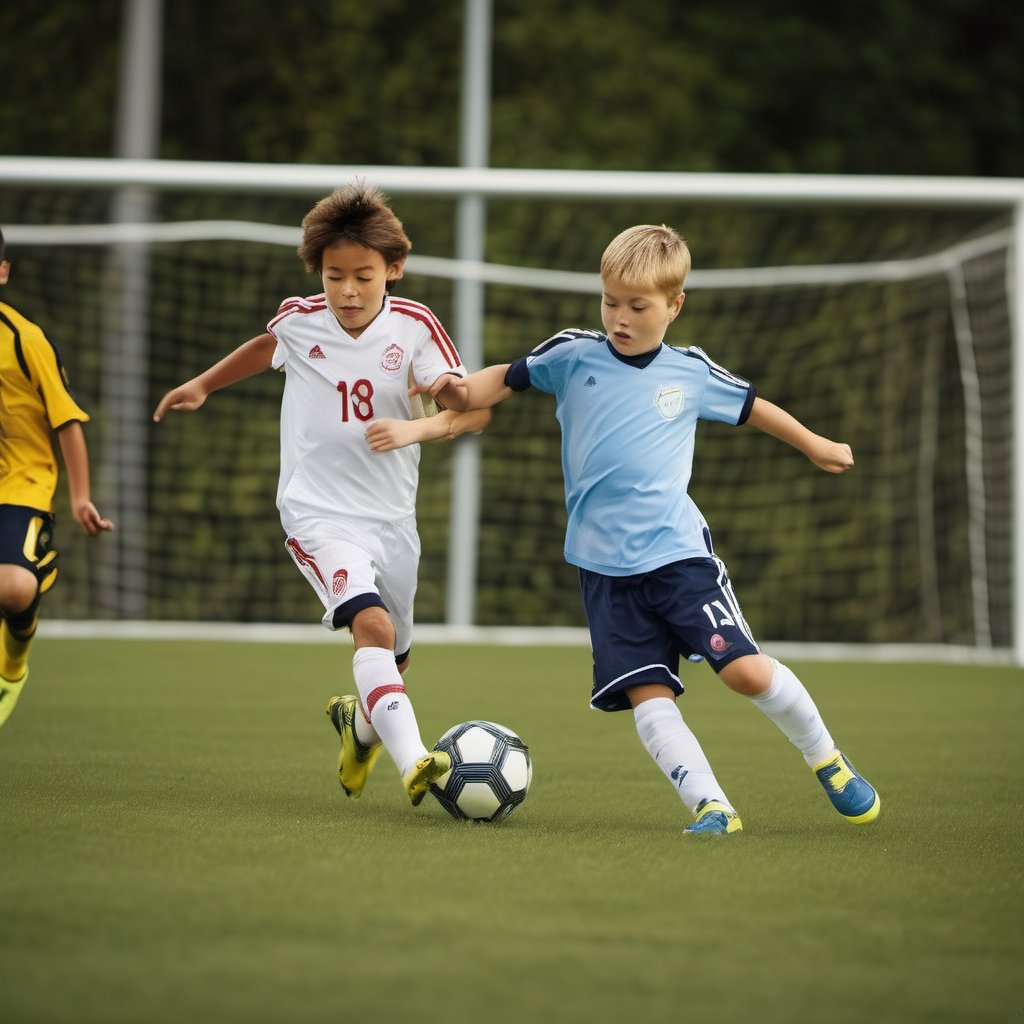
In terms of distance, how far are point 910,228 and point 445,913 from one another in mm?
11973

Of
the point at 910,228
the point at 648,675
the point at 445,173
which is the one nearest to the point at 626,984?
the point at 648,675

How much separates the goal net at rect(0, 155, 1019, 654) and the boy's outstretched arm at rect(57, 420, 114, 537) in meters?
6.00

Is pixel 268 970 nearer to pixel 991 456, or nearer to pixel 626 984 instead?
pixel 626 984

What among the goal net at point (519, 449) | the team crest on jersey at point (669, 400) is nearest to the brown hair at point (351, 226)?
the team crest on jersey at point (669, 400)

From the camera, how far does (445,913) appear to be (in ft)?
9.45

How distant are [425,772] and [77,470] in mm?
1774

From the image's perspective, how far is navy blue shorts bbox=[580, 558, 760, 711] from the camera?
13.1 ft

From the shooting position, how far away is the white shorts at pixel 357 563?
424 centimetres

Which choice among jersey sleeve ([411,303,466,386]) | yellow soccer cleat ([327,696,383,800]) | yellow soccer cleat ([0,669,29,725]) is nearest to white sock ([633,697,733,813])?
yellow soccer cleat ([327,696,383,800])

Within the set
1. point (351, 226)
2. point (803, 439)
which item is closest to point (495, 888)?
point (803, 439)

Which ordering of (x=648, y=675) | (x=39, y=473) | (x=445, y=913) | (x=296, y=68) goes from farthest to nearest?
(x=296, y=68)
(x=39, y=473)
(x=648, y=675)
(x=445, y=913)

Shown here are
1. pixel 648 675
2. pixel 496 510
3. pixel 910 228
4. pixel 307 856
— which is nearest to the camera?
pixel 307 856

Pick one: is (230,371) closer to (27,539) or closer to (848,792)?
(27,539)

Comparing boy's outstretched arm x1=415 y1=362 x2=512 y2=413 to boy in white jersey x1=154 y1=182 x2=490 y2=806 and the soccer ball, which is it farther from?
the soccer ball
